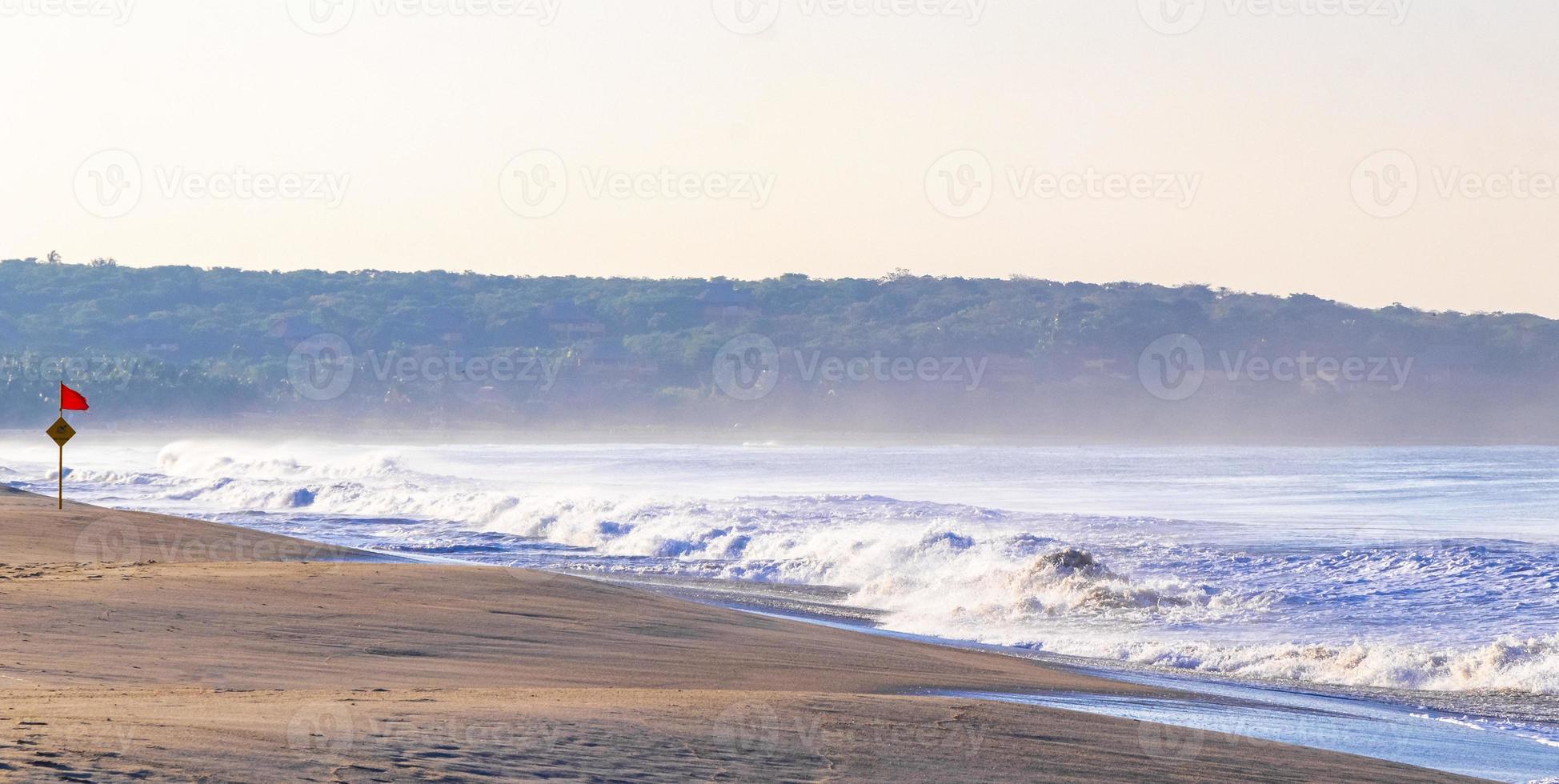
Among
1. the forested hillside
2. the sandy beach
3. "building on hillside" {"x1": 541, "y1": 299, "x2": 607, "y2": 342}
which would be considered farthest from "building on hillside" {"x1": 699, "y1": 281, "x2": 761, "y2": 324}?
the sandy beach

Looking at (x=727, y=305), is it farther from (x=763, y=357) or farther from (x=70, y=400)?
(x=70, y=400)

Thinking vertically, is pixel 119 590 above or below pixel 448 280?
below

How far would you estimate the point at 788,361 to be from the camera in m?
133

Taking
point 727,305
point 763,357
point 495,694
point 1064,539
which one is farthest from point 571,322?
point 495,694

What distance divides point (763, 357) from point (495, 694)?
126 m

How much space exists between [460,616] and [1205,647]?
6921mm

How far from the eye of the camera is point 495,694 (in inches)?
350

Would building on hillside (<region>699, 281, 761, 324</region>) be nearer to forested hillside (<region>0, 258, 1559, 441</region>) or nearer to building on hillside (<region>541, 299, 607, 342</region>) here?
forested hillside (<region>0, 258, 1559, 441</region>)

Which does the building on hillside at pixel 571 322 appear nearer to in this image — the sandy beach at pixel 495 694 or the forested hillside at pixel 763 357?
the forested hillside at pixel 763 357

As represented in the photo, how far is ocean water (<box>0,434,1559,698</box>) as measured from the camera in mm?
15586

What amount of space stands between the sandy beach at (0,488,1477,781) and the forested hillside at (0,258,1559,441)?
95355mm

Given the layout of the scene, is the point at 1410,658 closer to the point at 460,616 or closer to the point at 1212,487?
the point at 460,616

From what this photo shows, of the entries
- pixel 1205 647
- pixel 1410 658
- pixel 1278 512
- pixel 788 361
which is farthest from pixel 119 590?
pixel 788 361

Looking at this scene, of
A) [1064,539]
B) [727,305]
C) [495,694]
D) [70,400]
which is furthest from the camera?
[727,305]
